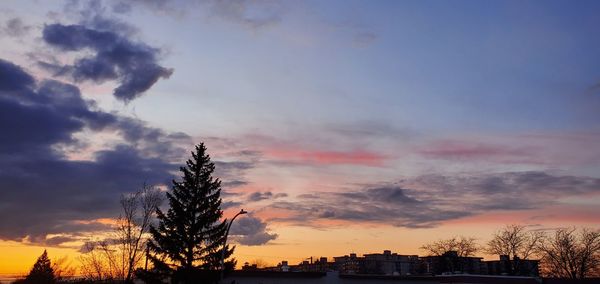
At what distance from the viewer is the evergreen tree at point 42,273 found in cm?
9281

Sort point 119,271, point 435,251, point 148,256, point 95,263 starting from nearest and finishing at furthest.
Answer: point 148,256, point 119,271, point 95,263, point 435,251

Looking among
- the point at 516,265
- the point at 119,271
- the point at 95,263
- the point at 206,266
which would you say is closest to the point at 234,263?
the point at 206,266

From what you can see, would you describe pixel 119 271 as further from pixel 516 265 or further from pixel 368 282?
pixel 516 265

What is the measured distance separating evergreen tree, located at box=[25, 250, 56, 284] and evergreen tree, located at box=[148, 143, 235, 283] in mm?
48567

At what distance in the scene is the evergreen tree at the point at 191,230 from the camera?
54000 mm

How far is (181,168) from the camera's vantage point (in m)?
56.9

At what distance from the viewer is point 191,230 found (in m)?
55.1

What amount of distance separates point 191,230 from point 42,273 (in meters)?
56.6

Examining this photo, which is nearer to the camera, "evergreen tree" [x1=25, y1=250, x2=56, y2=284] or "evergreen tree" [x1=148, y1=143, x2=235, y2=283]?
"evergreen tree" [x1=148, y1=143, x2=235, y2=283]

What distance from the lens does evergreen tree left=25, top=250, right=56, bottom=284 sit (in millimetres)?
92812

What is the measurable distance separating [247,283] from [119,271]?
48.4ft

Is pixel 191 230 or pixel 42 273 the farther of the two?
pixel 42 273

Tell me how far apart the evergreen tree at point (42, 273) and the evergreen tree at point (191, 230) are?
48.6 m

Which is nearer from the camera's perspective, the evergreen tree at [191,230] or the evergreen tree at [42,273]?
the evergreen tree at [191,230]
